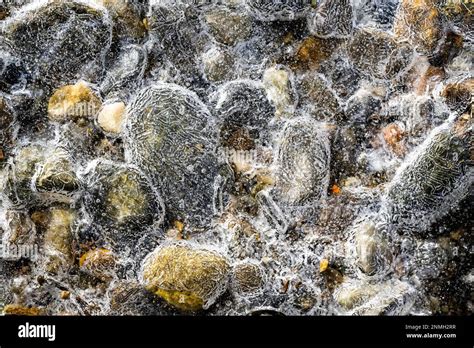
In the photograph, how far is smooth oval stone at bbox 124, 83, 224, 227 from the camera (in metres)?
2.59

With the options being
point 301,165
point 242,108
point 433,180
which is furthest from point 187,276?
point 433,180

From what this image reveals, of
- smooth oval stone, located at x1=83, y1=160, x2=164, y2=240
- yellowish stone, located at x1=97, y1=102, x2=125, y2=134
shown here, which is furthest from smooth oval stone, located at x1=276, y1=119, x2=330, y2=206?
yellowish stone, located at x1=97, y1=102, x2=125, y2=134

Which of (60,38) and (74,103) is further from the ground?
(60,38)

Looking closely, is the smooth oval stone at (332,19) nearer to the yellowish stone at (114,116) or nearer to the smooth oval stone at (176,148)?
the smooth oval stone at (176,148)

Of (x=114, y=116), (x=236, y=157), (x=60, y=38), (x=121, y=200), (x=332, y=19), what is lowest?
(x=121, y=200)

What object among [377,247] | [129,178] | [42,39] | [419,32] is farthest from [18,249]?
[419,32]

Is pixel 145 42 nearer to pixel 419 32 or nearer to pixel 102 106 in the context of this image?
pixel 102 106

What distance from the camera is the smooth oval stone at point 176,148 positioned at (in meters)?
2.59

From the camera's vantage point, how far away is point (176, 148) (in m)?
2.59

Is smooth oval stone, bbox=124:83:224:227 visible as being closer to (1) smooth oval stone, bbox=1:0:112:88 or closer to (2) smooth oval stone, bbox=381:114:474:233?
(1) smooth oval stone, bbox=1:0:112:88

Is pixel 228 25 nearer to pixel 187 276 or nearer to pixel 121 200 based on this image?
pixel 121 200

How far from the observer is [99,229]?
8.70 feet

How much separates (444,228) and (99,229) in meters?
1.69

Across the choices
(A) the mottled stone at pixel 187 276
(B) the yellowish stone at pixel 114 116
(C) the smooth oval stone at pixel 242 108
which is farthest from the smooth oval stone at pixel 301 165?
(B) the yellowish stone at pixel 114 116
